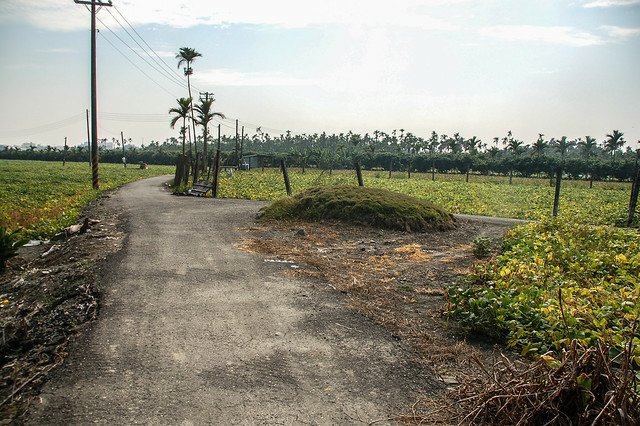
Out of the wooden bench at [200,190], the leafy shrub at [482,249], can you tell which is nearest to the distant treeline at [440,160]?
the wooden bench at [200,190]

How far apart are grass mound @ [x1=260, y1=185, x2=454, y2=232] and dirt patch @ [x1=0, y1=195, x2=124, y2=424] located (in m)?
4.83

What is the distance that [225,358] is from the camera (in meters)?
4.31

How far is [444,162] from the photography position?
65.6 m

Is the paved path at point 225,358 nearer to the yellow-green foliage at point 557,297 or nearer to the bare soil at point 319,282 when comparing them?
the bare soil at point 319,282

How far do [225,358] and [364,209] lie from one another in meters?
8.60

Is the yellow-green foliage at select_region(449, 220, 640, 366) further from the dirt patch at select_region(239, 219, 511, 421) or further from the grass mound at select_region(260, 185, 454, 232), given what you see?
the grass mound at select_region(260, 185, 454, 232)

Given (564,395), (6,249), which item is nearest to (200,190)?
(6,249)

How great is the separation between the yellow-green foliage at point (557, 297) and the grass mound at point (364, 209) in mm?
3964

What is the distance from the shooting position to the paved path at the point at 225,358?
3.47 m

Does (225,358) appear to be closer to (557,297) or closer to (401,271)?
(557,297)

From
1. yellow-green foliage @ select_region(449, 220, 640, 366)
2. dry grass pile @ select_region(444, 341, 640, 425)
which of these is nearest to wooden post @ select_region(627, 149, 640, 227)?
yellow-green foliage @ select_region(449, 220, 640, 366)

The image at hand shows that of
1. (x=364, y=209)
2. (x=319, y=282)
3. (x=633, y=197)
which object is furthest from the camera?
(x=633, y=197)

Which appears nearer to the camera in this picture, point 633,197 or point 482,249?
point 482,249

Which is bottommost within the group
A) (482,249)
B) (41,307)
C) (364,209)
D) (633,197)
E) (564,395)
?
(41,307)
